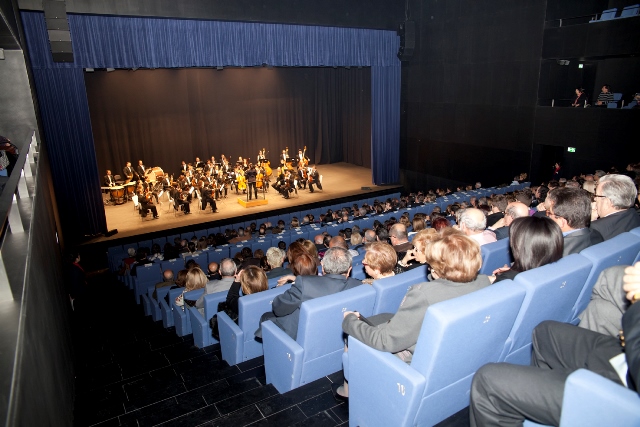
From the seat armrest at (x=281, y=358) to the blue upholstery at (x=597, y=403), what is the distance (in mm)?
1700

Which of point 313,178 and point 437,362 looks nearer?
point 437,362

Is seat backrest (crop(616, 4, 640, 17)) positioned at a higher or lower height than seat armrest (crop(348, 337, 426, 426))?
higher

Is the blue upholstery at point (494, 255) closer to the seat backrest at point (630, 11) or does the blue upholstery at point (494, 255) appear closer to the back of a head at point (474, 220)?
the back of a head at point (474, 220)

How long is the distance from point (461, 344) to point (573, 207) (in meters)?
1.44

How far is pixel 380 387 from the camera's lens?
2.32 m

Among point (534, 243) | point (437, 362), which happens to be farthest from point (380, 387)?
point (534, 243)

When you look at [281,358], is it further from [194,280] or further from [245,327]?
[194,280]

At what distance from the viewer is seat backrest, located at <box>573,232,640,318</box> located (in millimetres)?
2568

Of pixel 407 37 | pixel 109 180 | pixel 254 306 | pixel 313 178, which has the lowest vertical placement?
pixel 313 178

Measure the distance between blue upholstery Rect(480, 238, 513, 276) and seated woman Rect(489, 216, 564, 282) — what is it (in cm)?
95

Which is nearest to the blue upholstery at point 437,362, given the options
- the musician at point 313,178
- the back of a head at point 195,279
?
the back of a head at point 195,279

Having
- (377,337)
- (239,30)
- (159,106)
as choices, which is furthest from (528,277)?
(159,106)

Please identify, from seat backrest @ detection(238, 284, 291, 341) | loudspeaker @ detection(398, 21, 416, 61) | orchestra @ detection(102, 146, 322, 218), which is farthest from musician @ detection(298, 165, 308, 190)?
seat backrest @ detection(238, 284, 291, 341)

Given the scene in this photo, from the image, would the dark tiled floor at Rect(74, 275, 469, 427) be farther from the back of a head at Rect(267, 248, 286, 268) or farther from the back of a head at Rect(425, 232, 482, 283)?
the back of a head at Rect(267, 248, 286, 268)
